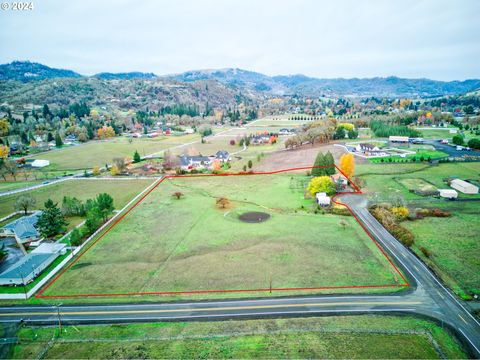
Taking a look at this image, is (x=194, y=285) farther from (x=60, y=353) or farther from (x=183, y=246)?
(x=60, y=353)

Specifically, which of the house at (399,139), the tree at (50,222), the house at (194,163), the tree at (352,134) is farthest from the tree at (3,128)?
the house at (399,139)

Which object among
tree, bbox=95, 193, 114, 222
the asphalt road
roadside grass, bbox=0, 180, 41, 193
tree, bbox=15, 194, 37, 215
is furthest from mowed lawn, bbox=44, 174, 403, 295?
roadside grass, bbox=0, 180, 41, 193

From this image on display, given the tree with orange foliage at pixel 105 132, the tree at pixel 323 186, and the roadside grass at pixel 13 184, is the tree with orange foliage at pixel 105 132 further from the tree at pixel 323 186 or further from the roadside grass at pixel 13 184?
the tree at pixel 323 186

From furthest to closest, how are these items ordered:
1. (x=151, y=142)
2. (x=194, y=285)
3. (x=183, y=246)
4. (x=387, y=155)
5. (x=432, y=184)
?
1. (x=151, y=142)
2. (x=387, y=155)
3. (x=432, y=184)
4. (x=183, y=246)
5. (x=194, y=285)

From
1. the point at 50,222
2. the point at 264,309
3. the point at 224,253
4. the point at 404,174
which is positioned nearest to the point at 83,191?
the point at 50,222

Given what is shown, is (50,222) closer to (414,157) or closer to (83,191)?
(83,191)

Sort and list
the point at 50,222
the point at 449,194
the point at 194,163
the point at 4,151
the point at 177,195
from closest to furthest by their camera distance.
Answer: the point at 50,222, the point at 449,194, the point at 177,195, the point at 194,163, the point at 4,151

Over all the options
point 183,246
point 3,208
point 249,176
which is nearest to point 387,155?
point 249,176

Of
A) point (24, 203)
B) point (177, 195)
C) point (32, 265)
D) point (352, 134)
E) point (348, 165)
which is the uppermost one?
point (352, 134)
